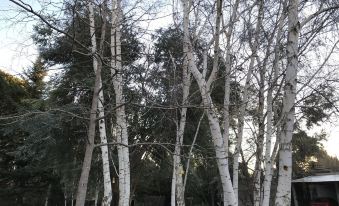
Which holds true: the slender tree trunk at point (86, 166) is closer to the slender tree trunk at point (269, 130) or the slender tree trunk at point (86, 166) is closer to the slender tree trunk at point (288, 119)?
the slender tree trunk at point (288, 119)

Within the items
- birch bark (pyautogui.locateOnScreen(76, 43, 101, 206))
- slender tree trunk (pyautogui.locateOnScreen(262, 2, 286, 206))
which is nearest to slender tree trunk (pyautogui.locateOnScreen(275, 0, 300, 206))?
slender tree trunk (pyautogui.locateOnScreen(262, 2, 286, 206))

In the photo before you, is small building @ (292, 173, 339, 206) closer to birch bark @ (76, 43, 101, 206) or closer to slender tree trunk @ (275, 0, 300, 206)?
slender tree trunk @ (275, 0, 300, 206)

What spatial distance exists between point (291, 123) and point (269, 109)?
10.3 feet

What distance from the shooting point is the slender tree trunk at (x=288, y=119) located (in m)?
5.30

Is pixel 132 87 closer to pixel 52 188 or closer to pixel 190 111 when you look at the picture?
pixel 190 111

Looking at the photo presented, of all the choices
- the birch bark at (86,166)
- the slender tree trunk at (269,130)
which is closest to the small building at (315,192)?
the slender tree trunk at (269,130)

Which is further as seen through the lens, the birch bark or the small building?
the small building

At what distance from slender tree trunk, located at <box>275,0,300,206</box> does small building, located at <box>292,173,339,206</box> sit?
13298 mm

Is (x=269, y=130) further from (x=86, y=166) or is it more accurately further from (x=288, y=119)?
(x=86, y=166)

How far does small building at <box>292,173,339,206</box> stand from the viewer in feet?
59.8

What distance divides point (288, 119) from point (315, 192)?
16.0 meters

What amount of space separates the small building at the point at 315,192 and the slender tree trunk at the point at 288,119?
13298 millimetres

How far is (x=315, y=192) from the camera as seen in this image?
19.8 m

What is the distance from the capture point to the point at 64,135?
13.1m
